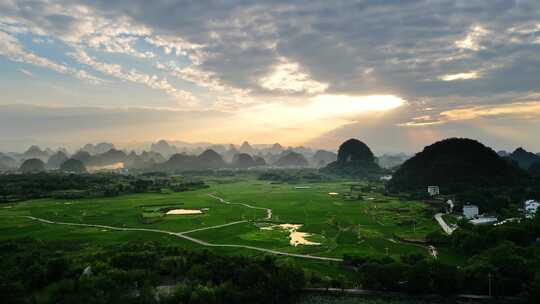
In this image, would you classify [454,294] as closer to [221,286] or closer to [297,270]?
[297,270]

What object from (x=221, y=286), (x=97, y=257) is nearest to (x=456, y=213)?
(x=221, y=286)

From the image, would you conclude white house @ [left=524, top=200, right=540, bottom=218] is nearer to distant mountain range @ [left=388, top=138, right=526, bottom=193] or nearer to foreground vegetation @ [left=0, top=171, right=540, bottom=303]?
foreground vegetation @ [left=0, top=171, right=540, bottom=303]

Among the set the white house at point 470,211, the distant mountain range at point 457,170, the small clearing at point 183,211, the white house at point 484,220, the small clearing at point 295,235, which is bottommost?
the small clearing at point 295,235

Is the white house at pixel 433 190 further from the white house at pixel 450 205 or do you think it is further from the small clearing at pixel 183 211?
the small clearing at pixel 183 211

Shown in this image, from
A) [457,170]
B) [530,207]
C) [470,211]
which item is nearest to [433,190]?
[457,170]

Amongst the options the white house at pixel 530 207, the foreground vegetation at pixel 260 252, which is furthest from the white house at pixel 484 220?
the foreground vegetation at pixel 260 252

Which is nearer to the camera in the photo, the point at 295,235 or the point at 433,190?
the point at 295,235

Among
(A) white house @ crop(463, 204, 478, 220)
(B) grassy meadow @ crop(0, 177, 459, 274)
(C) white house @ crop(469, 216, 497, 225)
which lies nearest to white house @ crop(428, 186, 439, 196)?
Answer: (B) grassy meadow @ crop(0, 177, 459, 274)

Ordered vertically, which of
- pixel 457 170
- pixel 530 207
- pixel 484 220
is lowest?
pixel 484 220

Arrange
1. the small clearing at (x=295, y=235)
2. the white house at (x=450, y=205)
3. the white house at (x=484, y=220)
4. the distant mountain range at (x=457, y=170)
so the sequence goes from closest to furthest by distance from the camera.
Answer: the small clearing at (x=295, y=235)
the white house at (x=484, y=220)
the white house at (x=450, y=205)
the distant mountain range at (x=457, y=170)

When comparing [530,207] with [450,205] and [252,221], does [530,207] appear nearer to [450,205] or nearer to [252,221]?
[450,205]

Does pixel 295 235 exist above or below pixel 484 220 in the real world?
below
